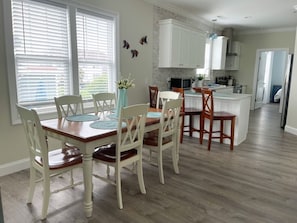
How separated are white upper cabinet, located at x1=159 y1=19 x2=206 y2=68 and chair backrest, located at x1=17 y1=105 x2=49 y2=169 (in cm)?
352

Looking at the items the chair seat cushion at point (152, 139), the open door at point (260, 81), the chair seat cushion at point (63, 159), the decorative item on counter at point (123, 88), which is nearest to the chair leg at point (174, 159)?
the chair seat cushion at point (152, 139)

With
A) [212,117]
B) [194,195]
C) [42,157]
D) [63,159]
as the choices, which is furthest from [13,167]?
[212,117]

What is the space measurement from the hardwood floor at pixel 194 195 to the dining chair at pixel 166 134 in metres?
0.35

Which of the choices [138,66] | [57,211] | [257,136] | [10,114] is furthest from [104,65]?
[257,136]

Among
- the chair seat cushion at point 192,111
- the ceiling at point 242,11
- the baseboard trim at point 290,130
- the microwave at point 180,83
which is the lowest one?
the baseboard trim at point 290,130

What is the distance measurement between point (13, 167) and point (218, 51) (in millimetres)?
6130

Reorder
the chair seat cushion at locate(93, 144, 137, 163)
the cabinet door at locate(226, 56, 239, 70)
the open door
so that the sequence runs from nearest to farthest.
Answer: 1. the chair seat cushion at locate(93, 144, 137, 163)
2. the cabinet door at locate(226, 56, 239, 70)
3. the open door

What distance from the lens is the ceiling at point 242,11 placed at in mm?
4812

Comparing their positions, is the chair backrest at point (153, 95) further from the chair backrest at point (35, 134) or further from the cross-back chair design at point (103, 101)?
the chair backrest at point (35, 134)

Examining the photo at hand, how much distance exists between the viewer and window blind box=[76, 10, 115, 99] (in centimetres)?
365

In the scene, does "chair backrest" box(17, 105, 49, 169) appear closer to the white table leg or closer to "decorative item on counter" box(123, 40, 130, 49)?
the white table leg

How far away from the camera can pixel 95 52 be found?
3881mm

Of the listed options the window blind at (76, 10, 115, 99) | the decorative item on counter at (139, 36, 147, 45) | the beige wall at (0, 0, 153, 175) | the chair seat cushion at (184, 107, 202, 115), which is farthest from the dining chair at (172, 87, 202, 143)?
the window blind at (76, 10, 115, 99)

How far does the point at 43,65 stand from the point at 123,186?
1.99m
